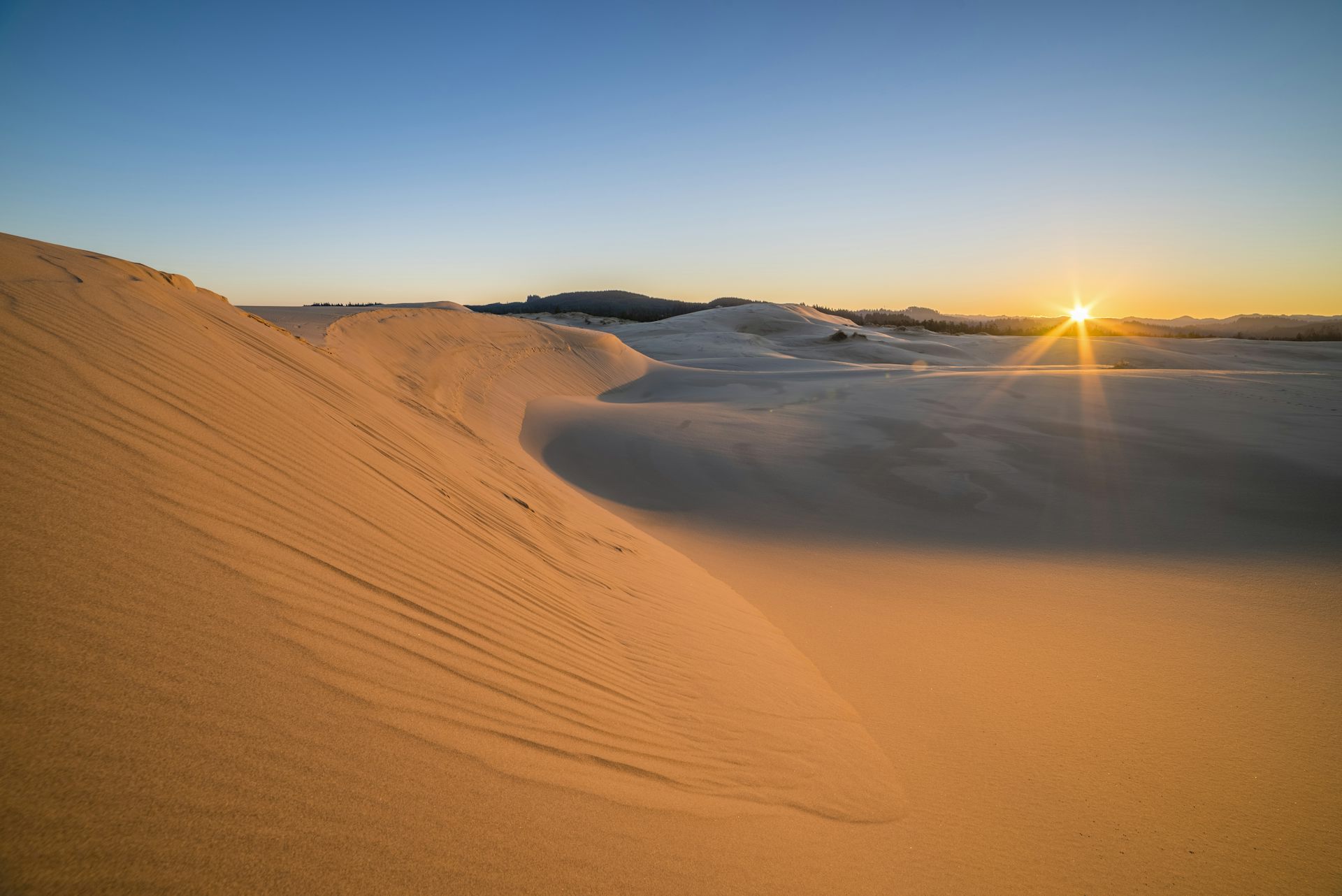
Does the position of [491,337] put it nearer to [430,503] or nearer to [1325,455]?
[430,503]

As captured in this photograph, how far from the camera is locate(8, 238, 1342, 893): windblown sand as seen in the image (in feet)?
4.47

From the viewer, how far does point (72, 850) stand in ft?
3.56

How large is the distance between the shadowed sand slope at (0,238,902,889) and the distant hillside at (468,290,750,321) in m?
59.9

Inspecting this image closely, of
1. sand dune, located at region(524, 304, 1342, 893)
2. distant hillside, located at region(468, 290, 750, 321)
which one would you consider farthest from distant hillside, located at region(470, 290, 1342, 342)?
sand dune, located at region(524, 304, 1342, 893)

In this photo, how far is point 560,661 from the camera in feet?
8.35

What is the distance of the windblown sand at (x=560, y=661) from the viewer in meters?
1.36

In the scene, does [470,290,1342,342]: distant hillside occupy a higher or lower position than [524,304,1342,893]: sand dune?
higher

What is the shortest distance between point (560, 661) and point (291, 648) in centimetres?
104

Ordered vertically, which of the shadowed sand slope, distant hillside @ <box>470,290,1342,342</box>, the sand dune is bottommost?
the sand dune

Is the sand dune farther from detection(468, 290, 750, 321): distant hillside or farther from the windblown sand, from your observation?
detection(468, 290, 750, 321): distant hillside

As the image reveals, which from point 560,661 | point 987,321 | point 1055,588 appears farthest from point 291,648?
point 987,321

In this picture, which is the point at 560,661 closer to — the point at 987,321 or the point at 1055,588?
the point at 1055,588

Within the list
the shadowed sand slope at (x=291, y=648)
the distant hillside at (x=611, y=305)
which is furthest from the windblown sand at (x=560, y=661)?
the distant hillside at (x=611, y=305)

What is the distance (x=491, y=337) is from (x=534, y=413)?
14.5ft
